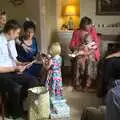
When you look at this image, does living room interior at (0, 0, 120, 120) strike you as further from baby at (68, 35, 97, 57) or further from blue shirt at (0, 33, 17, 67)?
blue shirt at (0, 33, 17, 67)

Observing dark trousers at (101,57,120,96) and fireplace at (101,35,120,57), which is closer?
dark trousers at (101,57,120,96)

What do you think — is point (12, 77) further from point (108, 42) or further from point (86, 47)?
point (108, 42)

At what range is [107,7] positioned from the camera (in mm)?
5344

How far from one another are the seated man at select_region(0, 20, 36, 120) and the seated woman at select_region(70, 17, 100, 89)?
1145 millimetres

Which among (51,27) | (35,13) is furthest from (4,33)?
(51,27)

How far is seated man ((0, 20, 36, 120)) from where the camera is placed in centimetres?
352

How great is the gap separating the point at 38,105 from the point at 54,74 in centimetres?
51

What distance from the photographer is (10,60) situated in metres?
3.66

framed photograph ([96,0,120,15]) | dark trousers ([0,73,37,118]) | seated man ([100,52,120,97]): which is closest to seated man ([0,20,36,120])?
dark trousers ([0,73,37,118])

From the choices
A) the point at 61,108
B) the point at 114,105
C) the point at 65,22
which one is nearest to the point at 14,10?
the point at 65,22

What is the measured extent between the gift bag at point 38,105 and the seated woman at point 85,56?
1.24 meters

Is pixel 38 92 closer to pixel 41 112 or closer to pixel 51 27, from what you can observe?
pixel 41 112

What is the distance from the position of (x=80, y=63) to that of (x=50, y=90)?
Answer: 3.18 ft

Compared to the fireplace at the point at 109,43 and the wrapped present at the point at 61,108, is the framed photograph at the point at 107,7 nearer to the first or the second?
the fireplace at the point at 109,43
